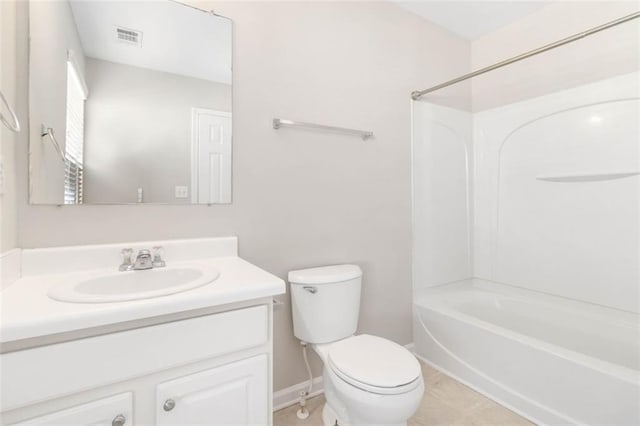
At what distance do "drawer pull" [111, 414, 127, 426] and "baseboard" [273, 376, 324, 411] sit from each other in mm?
950

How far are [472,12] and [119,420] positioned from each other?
9.25 ft

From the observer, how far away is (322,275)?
1541 millimetres

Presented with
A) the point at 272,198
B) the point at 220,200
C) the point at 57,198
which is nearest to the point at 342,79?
the point at 272,198

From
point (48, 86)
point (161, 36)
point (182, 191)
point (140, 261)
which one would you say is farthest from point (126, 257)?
point (161, 36)

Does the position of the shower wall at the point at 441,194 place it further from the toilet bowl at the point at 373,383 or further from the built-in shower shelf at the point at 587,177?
the toilet bowl at the point at 373,383

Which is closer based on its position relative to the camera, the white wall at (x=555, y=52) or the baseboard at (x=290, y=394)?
the baseboard at (x=290, y=394)

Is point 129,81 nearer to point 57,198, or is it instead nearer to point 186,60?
point 186,60

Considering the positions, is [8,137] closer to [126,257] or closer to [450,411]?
[126,257]

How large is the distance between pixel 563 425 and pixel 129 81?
244 cm

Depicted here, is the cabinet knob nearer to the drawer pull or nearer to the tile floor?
the drawer pull

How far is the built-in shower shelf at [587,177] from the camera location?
1805mm

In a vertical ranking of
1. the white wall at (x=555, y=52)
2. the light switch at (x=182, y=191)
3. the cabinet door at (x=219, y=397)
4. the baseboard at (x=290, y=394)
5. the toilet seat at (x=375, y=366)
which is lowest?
the baseboard at (x=290, y=394)

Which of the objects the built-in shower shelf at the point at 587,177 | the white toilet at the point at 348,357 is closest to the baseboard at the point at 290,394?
the white toilet at the point at 348,357

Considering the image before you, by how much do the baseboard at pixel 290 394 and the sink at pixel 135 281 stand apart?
0.86 m
